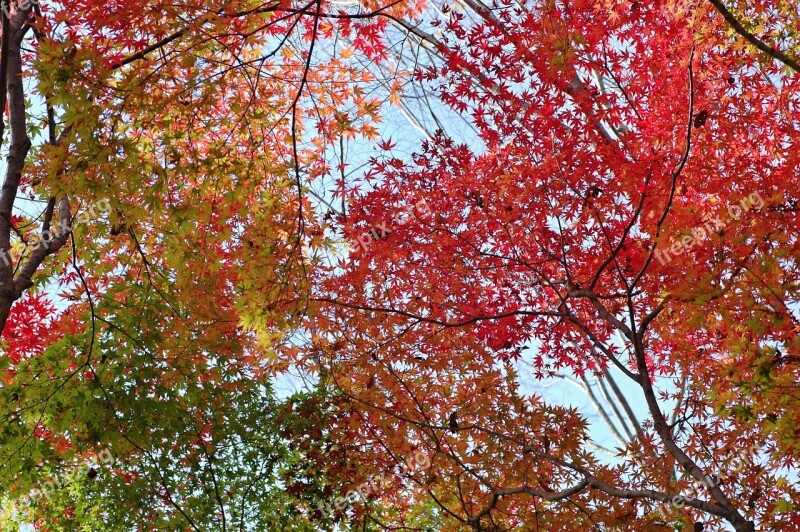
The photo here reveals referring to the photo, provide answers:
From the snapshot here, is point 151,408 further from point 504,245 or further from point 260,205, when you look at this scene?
point 504,245

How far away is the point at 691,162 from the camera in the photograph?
5090 mm

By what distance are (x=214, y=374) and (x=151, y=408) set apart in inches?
28.2

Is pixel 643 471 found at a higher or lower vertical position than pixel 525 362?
lower

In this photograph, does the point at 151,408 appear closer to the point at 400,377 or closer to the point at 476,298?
the point at 400,377

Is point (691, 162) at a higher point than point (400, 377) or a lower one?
higher

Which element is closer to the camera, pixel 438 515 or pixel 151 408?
pixel 151 408

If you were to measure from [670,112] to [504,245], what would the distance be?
5.63ft

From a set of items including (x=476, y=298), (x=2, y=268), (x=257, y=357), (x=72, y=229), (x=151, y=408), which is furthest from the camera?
(x=476, y=298)

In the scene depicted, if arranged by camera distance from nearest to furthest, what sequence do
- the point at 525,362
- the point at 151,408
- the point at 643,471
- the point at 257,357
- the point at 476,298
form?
the point at 643,471
the point at 151,408
the point at 257,357
the point at 476,298
the point at 525,362

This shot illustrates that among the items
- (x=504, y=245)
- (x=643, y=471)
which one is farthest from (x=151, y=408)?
(x=643, y=471)

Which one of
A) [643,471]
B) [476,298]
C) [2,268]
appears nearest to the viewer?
[2,268]

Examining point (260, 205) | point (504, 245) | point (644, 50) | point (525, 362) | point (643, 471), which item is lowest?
point (643, 471)

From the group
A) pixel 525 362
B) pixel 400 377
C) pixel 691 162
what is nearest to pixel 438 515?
pixel 400 377

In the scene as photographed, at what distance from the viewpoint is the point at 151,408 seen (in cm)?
562
